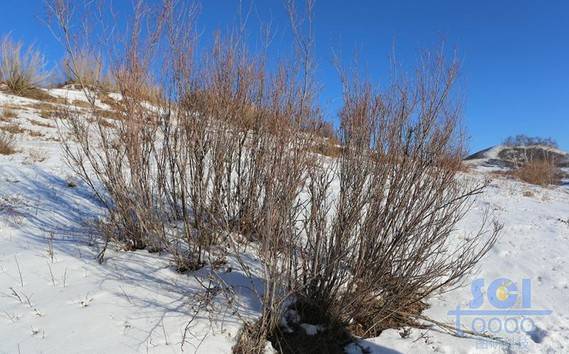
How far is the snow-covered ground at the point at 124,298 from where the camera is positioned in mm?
1995

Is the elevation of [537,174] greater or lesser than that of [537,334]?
greater

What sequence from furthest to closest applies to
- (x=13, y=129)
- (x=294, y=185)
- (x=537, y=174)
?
(x=537, y=174) < (x=13, y=129) < (x=294, y=185)

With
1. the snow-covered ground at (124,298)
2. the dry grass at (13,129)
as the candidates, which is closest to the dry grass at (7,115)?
the dry grass at (13,129)

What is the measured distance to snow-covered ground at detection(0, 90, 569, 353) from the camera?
6.55 feet

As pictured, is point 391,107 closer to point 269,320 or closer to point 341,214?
point 341,214

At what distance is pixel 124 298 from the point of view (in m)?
2.34

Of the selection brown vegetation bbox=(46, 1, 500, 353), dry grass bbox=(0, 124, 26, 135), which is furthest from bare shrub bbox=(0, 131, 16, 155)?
brown vegetation bbox=(46, 1, 500, 353)

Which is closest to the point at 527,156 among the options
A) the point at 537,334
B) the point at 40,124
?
the point at 537,334

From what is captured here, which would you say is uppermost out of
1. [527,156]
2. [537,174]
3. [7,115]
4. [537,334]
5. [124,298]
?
[7,115]

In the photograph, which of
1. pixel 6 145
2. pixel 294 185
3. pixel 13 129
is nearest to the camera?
pixel 294 185

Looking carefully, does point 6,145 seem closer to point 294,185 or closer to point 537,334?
point 294,185

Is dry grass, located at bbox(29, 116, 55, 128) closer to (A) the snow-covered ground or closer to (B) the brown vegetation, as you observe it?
(A) the snow-covered ground

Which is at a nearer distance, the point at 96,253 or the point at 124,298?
the point at 124,298

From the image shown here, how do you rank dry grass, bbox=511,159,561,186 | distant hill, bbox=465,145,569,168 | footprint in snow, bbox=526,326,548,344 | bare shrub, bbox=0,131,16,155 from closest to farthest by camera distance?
footprint in snow, bbox=526,326,548,344 → bare shrub, bbox=0,131,16,155 → dry grass, bbox=511,159,561,186 → distant hill, bbox=465,145,569,168
